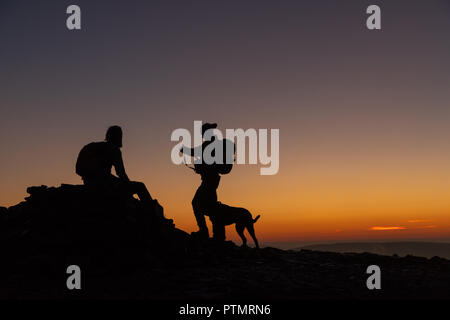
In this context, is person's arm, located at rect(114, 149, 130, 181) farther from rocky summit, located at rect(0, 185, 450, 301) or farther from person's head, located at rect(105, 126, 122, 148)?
rocky summit, located at rect(0, 185, 450, 301)

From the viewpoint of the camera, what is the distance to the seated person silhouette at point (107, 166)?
12.5m

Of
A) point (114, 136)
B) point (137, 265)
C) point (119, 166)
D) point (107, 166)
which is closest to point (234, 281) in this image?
point (137, 265)

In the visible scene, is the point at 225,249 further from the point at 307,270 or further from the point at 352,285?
the point at 352,285

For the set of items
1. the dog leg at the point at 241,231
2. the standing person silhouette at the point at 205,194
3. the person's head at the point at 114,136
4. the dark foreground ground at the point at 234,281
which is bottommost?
the dark foreground ground at the point at 234,281

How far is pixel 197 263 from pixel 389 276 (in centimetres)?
529

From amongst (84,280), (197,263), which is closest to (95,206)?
(84,280)

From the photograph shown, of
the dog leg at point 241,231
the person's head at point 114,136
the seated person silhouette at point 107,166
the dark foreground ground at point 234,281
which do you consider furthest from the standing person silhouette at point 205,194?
the person's head at point 114,136

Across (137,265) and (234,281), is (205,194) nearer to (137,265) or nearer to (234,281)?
(137,265)

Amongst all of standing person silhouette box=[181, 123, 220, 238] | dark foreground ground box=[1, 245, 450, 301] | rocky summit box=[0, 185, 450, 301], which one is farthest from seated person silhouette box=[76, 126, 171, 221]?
standing person silhouette box=[181, 123, 220, 238]

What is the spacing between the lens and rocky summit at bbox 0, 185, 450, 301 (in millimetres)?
10547

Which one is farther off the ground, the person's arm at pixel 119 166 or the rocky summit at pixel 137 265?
the person's arm at pixel 119 166

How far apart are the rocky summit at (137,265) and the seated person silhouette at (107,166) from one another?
1.16 ft

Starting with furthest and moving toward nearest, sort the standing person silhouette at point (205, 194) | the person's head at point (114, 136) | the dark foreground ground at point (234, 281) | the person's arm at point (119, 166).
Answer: the standing person silhouette at point (205, 194) < the person's head at point (114, 136) < the person's arm at point (119, 166) < the dark foreground ground at point (234, 281)

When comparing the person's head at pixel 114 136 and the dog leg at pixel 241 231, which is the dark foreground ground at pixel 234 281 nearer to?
the dog leg at pixel 241 231
